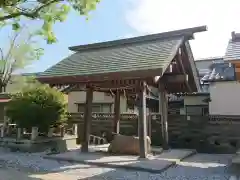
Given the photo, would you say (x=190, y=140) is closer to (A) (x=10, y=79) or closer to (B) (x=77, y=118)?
(B) (x=77, y=118)

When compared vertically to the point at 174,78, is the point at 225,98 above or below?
below

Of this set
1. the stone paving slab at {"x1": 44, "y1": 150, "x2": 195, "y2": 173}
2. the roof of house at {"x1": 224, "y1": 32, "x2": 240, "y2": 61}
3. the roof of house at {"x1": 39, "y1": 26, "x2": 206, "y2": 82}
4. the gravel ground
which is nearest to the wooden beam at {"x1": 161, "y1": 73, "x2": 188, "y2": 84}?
the roof of house at {"x1": 39, "y1": 26, "x2": 206, "y2": 82}

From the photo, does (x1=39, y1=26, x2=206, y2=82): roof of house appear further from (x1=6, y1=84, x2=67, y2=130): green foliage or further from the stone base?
the stone base

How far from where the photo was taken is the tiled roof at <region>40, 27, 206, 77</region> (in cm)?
887

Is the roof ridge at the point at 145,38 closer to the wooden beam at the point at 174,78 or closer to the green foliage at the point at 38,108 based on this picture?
the wooden beam at the point at 174,78

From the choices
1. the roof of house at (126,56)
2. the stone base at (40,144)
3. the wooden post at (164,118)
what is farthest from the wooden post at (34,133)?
the wooden post at (164,118)

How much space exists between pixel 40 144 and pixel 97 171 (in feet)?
14.7

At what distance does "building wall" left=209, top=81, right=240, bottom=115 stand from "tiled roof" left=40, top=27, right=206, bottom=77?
7386 mm

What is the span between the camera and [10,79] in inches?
1107

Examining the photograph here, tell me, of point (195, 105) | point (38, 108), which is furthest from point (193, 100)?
point (38, 108)

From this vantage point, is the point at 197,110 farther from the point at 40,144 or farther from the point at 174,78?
the point at 40,144

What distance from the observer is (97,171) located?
7.65m

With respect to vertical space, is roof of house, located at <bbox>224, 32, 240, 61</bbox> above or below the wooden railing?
above

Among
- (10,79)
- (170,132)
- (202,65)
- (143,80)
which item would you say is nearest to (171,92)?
(170,132)
